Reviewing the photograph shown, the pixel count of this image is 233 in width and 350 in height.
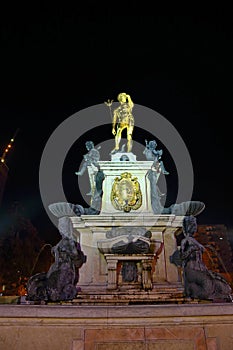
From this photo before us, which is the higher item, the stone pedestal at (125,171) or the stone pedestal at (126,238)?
the stone pedestal at (125,171)

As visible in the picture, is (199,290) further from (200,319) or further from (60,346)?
(60,346)

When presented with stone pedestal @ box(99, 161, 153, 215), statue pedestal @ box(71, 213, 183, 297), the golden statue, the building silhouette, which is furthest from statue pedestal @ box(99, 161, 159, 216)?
the building silhouette

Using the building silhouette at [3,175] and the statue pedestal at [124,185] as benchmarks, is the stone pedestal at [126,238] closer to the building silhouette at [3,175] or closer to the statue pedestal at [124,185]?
the statue pedestal at [124,185]

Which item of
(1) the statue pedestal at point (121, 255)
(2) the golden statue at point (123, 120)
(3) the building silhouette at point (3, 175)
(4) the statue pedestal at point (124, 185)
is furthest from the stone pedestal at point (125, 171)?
(3) the building silhouette at point (3, 175)

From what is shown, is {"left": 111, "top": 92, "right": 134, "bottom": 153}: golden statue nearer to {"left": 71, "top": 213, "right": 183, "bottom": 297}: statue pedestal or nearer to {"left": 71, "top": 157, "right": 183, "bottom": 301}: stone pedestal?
{"left": 71, "top": 157, "right": 183, "bottom": 301}: stone pedestal

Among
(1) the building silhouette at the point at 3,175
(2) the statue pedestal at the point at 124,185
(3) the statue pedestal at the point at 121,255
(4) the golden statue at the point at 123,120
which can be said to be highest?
(1) the building silhouette at the point at 3,175

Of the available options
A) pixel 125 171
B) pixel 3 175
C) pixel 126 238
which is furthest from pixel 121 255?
pixel 3 175

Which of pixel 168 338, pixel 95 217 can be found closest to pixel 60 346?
pixel 168 338

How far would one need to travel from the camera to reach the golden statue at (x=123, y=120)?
1226cm

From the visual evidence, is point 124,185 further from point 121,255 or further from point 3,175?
point 3,175

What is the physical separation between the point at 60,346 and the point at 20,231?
39.5 metres

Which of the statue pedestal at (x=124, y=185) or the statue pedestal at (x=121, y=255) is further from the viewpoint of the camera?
the statue pedestal at (x=124, y=185)

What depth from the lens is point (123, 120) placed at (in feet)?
40.1

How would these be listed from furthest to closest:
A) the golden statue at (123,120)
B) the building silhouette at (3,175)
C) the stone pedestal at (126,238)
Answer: the building silhouette at (3,175) → the golden statue at (123,120) → the stone pedestal at (126,238)
